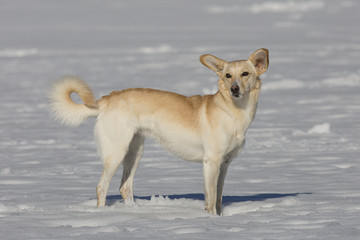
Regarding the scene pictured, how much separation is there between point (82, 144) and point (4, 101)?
4.93m

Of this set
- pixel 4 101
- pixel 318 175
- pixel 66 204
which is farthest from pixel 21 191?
pixel 4 101

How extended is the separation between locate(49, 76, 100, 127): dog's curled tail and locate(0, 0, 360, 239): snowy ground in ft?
2.29

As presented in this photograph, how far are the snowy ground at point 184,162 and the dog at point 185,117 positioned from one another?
1.26 feet

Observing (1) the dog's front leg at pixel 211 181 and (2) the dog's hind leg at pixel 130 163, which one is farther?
(2) the dog's hind leg at pixel 130 163

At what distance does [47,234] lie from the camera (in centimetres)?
423

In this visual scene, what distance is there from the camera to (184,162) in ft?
26.5

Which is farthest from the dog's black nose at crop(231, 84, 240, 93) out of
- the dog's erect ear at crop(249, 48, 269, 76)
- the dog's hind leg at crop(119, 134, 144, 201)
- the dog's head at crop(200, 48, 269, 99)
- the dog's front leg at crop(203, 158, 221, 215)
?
the dog's hind leg at crop(119, 134, 144, 201)

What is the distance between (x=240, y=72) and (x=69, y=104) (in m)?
1.44

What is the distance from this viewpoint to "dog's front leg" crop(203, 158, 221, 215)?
548 cm

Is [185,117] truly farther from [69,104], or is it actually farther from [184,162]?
[184,162]

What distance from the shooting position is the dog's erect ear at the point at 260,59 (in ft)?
18.5

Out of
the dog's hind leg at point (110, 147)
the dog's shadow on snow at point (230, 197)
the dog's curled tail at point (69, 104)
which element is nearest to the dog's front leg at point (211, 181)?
the dog's shadow on snow at point (230, 197)

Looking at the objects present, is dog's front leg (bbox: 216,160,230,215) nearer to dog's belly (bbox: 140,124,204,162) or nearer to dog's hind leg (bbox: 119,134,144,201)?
dog's belly (bbox: 140,124,204,162)

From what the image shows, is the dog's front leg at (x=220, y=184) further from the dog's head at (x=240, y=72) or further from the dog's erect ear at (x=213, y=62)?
the dog's erect ear at (x=213, y=62)
